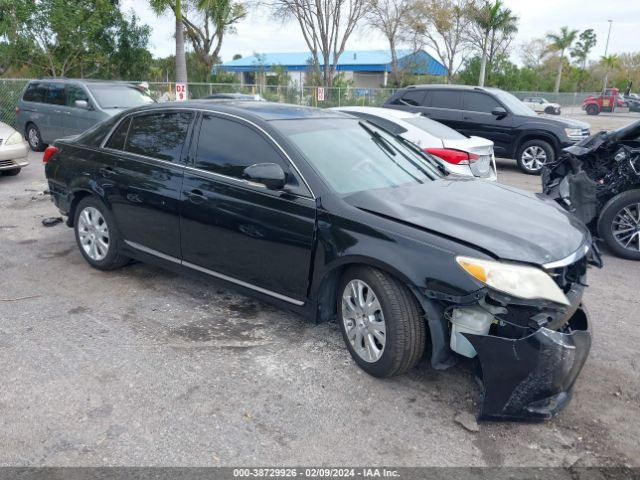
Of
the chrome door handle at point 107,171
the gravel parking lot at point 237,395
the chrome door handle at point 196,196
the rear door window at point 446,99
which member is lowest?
the gravel parking lot at point 237,395

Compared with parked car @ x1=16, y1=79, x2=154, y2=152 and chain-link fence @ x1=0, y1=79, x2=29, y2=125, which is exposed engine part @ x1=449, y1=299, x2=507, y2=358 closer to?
parked car @ x1=16, y1=79, x2=154, y2=152

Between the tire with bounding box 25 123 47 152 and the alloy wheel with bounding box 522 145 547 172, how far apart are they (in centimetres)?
1101

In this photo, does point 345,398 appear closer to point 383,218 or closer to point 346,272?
point 346,272

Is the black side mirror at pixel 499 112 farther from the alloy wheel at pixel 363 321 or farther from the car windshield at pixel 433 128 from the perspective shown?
the alloy wheel at pixel 363 321

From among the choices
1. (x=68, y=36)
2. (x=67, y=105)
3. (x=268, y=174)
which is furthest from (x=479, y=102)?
(x=68, y=36)

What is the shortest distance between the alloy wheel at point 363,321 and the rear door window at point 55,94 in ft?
36.2

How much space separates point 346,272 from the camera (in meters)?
3.62

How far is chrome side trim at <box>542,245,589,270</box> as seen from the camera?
3.15m

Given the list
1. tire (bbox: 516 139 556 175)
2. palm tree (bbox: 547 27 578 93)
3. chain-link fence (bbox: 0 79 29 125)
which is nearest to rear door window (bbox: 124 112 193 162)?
tire (bbox: 516 139 556 175)

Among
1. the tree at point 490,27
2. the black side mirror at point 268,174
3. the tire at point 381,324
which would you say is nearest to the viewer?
the tire at point 381,324

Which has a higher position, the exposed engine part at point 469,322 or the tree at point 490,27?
the tree at point 490,27

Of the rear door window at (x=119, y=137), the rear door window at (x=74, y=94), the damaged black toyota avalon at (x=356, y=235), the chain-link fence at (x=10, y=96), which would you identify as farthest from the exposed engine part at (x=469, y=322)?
the chain-link fence at (x=10, y=96)

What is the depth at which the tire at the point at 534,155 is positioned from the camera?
11.8 metres

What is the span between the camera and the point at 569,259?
331cm
